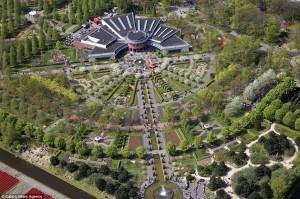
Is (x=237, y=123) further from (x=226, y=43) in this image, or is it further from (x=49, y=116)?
(x=49, y=116)

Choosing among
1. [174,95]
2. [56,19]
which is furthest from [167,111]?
[56,19]

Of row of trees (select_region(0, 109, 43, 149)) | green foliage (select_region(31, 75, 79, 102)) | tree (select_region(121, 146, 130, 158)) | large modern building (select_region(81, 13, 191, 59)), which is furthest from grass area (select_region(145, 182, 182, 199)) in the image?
large modern building (select_region(81, 13, 191, 59))

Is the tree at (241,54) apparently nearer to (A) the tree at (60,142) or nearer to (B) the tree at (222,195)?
(B) the tree at (222,195)

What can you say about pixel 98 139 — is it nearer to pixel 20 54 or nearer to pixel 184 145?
pixel 184 145

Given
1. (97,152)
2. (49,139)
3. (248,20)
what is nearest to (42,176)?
(49,139)

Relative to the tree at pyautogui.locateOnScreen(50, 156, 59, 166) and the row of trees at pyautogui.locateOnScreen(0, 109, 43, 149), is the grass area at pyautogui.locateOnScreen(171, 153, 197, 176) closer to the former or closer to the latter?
the tree at pyautogui.locateOnScreen(50, 156, 59, 166)

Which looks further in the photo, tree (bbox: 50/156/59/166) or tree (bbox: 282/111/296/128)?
tree (bbox: 282/111/296/128)
